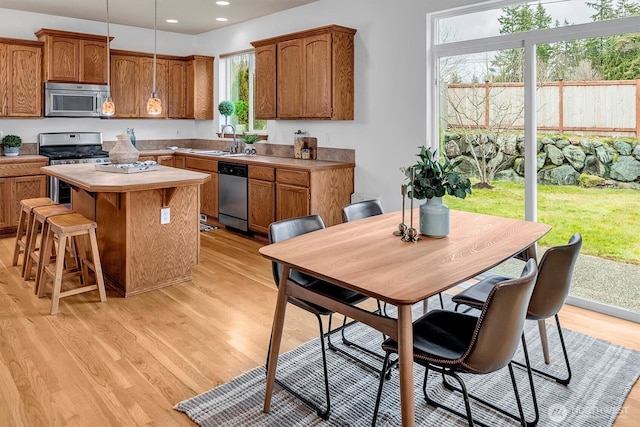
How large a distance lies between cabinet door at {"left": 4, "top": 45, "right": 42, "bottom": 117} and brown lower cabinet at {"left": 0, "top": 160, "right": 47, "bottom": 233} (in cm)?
70

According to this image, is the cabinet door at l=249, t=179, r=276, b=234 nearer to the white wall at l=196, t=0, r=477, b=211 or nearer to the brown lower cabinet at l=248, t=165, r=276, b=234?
the brown lower cabinet at l=248, t=165, r=276, b=234

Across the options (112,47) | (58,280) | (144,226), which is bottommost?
(58,280)

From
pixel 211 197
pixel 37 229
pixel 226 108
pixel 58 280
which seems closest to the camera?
pixel 58 280

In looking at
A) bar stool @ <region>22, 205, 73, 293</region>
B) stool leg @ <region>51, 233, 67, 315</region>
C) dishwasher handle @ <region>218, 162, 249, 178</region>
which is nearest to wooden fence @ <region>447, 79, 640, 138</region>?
dishwasher handle @ <region>218, 162, 249, 178</region>

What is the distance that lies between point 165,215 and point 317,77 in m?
2.21

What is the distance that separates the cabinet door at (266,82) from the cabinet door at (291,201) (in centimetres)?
107

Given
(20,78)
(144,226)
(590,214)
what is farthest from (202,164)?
(590,214)

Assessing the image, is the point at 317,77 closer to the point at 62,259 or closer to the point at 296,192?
the point at 296,192

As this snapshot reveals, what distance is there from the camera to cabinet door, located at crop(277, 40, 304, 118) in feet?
17.3

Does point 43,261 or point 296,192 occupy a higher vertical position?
point 296,192

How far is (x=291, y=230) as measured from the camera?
254 cm

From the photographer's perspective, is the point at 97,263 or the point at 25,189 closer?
the point at 97,263

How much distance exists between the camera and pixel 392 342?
1846 millimetres

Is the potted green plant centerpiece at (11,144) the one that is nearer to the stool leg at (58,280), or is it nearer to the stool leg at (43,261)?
the stool leg at (43,261)
